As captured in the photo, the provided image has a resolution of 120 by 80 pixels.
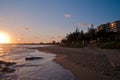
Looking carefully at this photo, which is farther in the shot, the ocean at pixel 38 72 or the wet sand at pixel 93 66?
the ocean at pixel 38 72

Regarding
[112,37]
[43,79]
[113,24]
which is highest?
[113,24]

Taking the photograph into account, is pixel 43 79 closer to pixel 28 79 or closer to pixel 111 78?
pixel 28 79

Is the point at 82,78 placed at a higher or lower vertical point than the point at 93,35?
lower

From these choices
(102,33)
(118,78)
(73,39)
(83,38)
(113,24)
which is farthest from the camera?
(113,24)

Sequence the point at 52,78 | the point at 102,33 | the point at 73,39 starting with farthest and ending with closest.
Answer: the point at 73,39, the point at 102,33, the point at 52,78

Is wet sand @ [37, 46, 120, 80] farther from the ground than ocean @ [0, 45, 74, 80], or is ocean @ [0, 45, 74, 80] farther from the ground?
wet sand @ [37, 46, 120, 80]

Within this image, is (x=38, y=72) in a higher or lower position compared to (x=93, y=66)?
lower

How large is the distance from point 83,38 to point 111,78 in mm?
76119

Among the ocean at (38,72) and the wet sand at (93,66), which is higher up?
the wet sand at (93,66)

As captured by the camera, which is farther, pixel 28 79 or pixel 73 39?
pixel 73 39

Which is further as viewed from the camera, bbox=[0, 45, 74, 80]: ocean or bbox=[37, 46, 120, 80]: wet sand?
bbox=[0, 45, 74, 80]: ocean

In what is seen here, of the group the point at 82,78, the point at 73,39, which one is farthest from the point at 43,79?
the point at 73,39

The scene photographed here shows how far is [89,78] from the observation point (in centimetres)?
915

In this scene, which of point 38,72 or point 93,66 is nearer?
point 38,72
